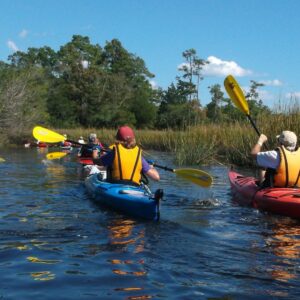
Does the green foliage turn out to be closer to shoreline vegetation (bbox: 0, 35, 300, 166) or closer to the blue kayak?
shoreline vegetation (bbox: 0, 35, 300, 166)

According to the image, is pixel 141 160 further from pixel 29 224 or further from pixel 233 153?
pixel 233 153

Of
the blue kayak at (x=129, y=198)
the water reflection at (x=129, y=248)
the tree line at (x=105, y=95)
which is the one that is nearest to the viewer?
the water reflection at (x=129, y=248)

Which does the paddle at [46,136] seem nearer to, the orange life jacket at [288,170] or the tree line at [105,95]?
the orange life jacket at [288,170]

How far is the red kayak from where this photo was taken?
6.69m

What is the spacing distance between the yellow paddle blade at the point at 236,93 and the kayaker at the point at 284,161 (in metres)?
2.68

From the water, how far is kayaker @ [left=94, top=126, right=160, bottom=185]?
583mm

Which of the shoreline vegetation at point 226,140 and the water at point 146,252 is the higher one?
the shoreline vegetation at point 226,140

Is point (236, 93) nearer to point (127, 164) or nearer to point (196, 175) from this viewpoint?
point (196, 175)

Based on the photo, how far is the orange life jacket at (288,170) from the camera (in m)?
6.98

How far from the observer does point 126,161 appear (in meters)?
6.98

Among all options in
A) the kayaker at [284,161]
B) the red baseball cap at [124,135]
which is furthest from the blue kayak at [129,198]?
the kayaker at [284,161]

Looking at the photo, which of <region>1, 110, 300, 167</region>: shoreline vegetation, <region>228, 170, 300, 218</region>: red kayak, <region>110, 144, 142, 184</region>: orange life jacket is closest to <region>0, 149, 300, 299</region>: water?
<region>228, 170, 300, 218</region>: red kayak

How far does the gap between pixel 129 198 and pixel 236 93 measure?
4.21m

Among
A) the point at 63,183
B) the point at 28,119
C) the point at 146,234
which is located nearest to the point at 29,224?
the point at 146,234
